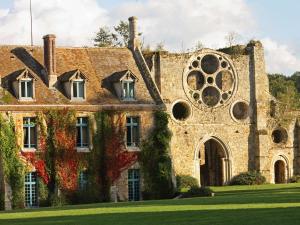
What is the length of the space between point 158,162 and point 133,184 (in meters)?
1.96

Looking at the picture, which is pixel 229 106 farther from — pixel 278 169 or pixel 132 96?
pixel 132 96

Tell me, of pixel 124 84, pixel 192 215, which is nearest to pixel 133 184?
pixel 124 84

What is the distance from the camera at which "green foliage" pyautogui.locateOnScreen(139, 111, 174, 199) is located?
2045 inches

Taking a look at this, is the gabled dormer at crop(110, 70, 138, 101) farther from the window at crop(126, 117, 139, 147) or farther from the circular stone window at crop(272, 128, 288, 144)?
the circular stone window at crop(272, 128, 288, 144)

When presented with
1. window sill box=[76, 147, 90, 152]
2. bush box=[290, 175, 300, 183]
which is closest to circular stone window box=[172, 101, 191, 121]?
bush box=[290, 175, 300, 183]

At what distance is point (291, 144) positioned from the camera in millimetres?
71500

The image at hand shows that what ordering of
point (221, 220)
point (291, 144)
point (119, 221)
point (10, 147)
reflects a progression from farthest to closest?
point (291, 144) → point (10, 147) → point (119, 221) → point (221, 220)

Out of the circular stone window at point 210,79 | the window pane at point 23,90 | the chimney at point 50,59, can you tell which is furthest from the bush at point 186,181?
the window pane at point 23,90

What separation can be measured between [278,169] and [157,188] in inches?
885

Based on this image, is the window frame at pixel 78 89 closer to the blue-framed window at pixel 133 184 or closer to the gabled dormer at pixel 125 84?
the gabled dormer at pixel 125 84

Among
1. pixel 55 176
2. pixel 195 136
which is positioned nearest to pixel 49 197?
pixel 55 176

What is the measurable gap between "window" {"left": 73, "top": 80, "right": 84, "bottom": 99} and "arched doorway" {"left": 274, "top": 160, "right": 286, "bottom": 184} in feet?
82.3

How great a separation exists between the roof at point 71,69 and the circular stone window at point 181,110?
1130 cm

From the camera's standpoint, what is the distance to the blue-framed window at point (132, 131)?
52.5m
